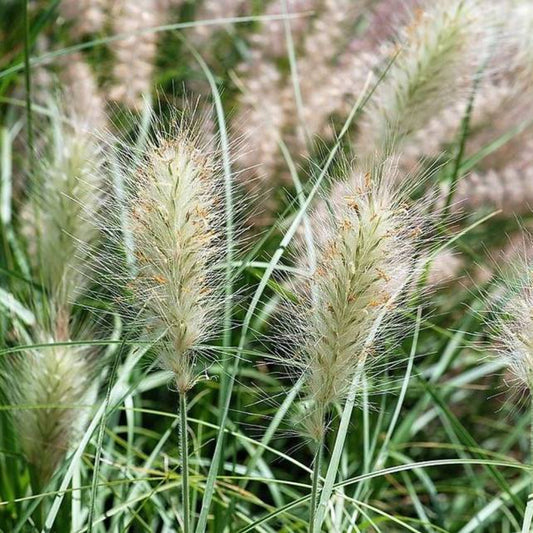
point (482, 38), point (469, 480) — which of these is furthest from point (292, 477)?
point (482, 38)

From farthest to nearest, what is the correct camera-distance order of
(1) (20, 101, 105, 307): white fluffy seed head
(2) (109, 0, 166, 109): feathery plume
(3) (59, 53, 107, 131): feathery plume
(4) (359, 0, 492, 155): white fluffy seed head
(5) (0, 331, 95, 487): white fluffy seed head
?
(2) (109, 0, 166, 109): feathery plume < (3) (59, 53, 107, 131): feathery plume < (4) (359, 0, 492, 155): white fluffy seed head < (1) (20, 101, 105, 307): white fluffy seed head < (5) (0, 331, 95, 487): white fluffy seed head

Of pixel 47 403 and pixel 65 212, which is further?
pixel 65 212

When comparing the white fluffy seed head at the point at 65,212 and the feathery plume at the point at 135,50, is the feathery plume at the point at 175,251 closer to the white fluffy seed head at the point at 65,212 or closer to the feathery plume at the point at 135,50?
the white fluffy seed head at the point at 65,212

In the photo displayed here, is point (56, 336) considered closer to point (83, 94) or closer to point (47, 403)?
point (47, 403)

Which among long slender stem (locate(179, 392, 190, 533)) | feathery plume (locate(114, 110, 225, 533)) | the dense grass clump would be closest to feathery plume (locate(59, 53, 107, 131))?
the dense grass clump

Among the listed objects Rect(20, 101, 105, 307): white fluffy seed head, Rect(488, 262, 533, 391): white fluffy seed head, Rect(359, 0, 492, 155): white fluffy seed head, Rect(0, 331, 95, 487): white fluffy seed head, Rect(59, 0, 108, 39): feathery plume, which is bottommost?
Rect(0, 331, 95, 487): white fluffy seed head

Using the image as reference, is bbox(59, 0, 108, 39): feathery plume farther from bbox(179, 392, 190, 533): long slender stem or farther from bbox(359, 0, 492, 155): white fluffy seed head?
bbox(179, 392, 190, 533): long slender stem

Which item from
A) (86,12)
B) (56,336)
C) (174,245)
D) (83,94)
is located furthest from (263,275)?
(86,12)
